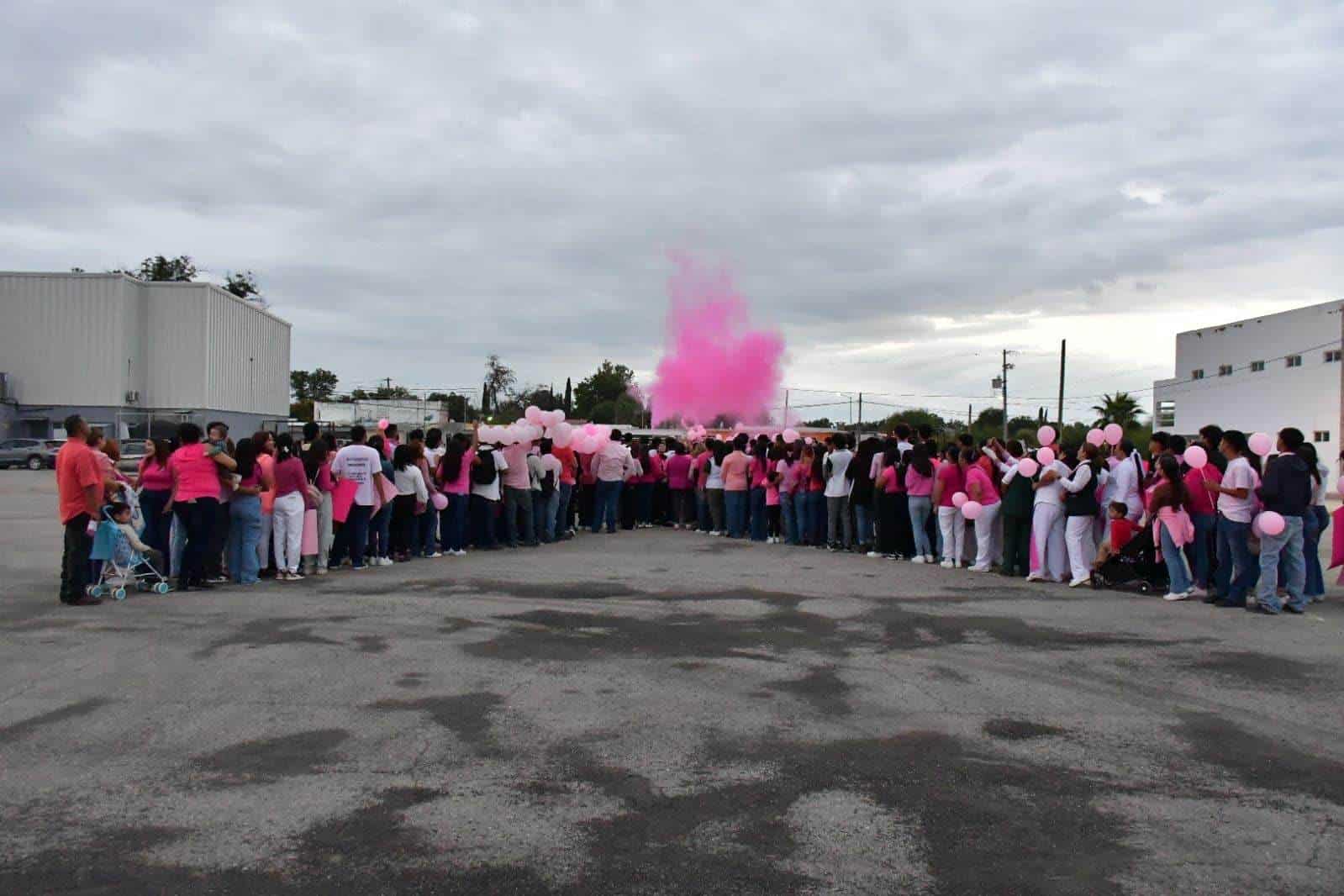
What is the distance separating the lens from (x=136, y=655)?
25.0 ft

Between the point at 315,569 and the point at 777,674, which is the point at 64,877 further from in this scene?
the point at 315,569

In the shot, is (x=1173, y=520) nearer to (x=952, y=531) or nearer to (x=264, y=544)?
(x=952, y=531)

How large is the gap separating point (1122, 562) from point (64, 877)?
10500 mm

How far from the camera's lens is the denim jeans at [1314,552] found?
1066 cm

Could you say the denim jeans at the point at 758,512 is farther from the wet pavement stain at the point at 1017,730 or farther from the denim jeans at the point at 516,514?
the wet pavement stain at the point at 1017,730

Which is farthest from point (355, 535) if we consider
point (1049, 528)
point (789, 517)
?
point (1049, 528)

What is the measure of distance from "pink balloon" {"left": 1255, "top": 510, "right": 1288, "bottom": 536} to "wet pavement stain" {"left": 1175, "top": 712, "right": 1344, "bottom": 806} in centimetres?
442

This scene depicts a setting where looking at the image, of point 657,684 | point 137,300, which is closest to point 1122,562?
point 657,684

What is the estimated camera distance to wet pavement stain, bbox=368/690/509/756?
218 inches

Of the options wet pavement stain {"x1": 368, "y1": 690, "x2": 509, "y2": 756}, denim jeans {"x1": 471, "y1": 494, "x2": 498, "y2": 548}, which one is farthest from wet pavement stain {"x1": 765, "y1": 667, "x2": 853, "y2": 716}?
denim jeans {"x1": 471, "y1": 494, "x2": 498, "y2": 548}

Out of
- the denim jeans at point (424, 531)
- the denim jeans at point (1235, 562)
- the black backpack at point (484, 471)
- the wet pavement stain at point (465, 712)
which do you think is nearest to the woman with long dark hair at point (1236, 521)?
the denim jeans at point (1235, 562)

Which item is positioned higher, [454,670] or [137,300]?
[137,300]

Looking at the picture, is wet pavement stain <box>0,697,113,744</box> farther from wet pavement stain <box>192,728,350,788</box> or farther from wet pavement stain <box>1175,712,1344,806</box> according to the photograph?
wet pavement stain <box>1175,712,1344,806</box>

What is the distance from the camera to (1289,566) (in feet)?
32.7
